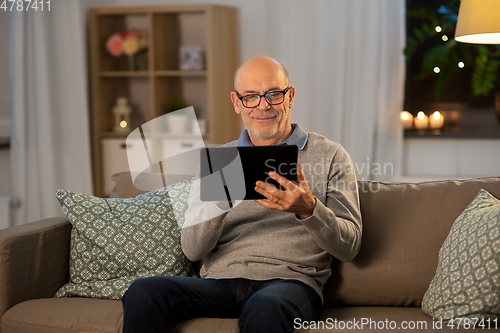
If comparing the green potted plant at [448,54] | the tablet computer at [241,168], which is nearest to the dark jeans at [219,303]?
the tablet computer at [241,168]

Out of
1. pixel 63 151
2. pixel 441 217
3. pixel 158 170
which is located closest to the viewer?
pixel 441 217

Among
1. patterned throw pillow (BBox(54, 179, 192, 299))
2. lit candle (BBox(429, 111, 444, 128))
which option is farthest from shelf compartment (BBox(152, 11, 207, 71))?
patterned throw pillow (BBox(54, 179, 192, 299))

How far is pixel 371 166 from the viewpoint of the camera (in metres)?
3.28

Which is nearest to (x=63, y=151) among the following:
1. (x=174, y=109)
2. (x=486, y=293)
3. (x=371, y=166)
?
(x=174, y=109)

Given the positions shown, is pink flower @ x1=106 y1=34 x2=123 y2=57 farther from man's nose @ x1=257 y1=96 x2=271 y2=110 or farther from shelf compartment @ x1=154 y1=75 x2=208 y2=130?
man's nose @ x1=257 y1=96 x2=271 y2=110

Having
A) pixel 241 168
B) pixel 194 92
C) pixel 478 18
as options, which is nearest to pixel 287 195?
pixel 241 168

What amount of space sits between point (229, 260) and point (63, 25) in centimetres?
251

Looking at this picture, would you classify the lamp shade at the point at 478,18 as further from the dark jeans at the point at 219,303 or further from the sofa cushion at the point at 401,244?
the dark jeans at the point at 219,303

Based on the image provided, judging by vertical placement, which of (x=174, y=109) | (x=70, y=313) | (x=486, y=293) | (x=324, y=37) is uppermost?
(x=324, y=37)

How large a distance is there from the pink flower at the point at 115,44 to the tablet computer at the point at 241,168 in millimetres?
2378

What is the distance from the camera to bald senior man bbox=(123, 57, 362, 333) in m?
1.32

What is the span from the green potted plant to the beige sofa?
166 cm

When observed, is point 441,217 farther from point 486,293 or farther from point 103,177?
point 103,177

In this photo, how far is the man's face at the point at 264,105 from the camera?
1655 millimetres
